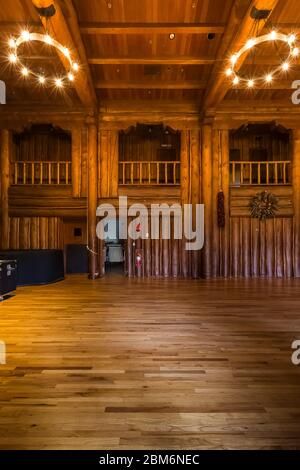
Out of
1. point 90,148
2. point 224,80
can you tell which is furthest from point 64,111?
point 224,80

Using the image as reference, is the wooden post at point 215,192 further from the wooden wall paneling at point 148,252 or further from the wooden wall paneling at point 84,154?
the wooden wall paneling at point 84,154

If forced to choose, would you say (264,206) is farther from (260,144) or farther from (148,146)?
(148,146)

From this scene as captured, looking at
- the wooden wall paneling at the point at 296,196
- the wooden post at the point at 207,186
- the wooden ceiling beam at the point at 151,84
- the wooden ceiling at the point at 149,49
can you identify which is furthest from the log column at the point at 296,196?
the wooden ceiling beam at the point at 151,84

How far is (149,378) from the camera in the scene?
8.27 feet

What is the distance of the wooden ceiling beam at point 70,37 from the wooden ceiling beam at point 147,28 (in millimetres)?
351

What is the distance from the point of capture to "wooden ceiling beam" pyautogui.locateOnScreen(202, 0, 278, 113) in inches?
210

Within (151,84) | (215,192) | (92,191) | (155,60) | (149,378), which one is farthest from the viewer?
(215,192)

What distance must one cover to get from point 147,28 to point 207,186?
4.77 meters

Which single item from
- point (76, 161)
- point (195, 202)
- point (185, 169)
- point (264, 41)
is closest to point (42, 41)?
point (76, 161)

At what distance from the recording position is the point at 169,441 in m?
1.71

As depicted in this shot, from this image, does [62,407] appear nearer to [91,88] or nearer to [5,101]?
[91,88]

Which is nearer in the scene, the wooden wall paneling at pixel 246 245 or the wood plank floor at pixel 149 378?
the wood plank floor at pixel 149 378

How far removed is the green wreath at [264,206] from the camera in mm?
9680

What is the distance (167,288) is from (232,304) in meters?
2.19
